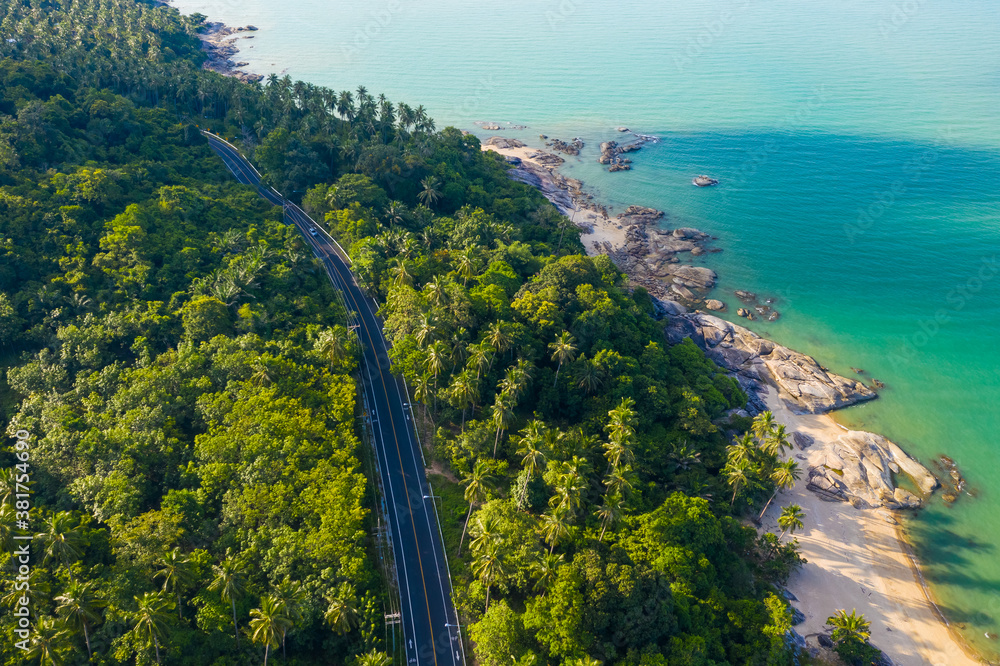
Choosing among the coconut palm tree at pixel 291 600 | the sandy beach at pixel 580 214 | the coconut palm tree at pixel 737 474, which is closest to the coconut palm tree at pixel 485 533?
the coconut palm tree at pixel 291 600

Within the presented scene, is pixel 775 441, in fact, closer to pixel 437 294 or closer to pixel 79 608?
pixel 437 294

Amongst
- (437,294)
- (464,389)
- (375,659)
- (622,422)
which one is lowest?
(375,659)

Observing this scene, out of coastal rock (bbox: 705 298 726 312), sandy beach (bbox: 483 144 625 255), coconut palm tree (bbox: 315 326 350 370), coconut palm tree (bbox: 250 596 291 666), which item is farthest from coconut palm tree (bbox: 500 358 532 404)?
sandy beach (bbox: 483 144 625 255)

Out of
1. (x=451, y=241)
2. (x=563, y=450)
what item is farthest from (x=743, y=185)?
(x=563, y=450)

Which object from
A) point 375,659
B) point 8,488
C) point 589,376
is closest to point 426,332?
point 589,376

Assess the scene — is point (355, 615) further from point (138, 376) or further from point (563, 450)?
point (138, 376)

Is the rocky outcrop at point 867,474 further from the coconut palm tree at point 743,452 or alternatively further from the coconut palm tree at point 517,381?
the coconut palm tree at point 517,381
